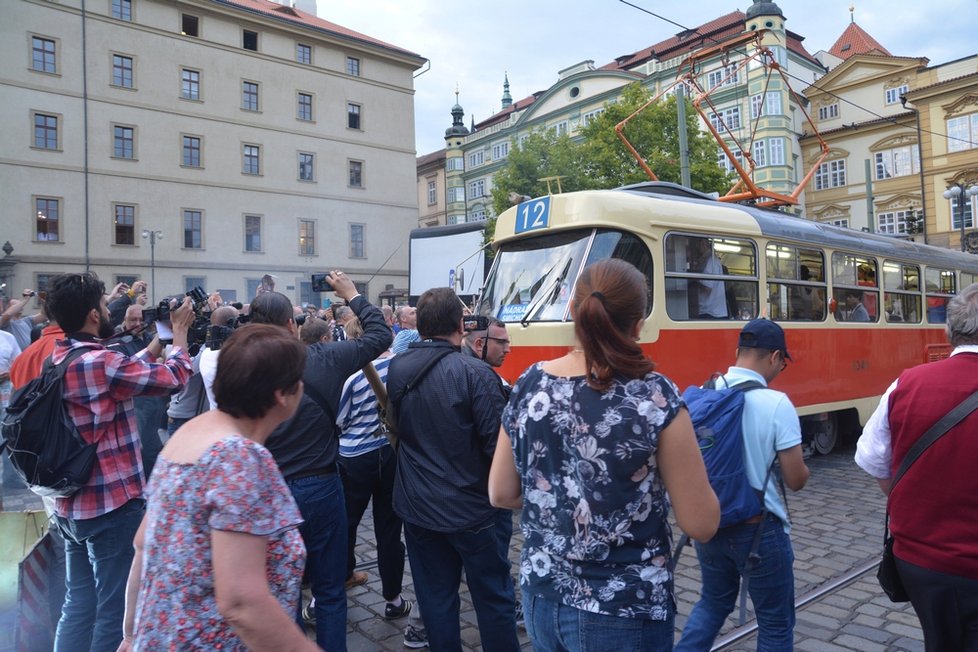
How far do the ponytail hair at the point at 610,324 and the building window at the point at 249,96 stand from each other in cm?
4078

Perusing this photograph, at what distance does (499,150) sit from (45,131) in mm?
33962

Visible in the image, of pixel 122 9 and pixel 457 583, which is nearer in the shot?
pixel 457 583

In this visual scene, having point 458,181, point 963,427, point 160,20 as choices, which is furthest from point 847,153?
point 963,427

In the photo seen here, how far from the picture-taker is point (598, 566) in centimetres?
195

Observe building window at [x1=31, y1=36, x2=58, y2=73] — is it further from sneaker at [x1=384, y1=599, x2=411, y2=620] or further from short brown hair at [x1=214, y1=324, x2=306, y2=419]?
short brown hair at [x1=214, y1=324, x2=306, y2=419]

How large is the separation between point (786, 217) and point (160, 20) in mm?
36460

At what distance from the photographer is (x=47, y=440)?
10.2 ft

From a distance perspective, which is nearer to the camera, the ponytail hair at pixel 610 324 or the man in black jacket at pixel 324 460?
the ponytail hair at pixel 610 324

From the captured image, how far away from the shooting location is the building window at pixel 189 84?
120 feet

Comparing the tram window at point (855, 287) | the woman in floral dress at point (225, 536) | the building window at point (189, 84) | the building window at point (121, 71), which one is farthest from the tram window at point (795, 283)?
the building window at point (189, 84)

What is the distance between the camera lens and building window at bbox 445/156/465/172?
63.0 meters

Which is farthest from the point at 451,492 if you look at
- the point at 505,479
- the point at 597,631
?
the point at 597,631

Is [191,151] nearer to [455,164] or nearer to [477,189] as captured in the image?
[477,189]

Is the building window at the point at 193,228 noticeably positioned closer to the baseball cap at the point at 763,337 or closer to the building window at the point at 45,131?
the building window at the point at 45,131
